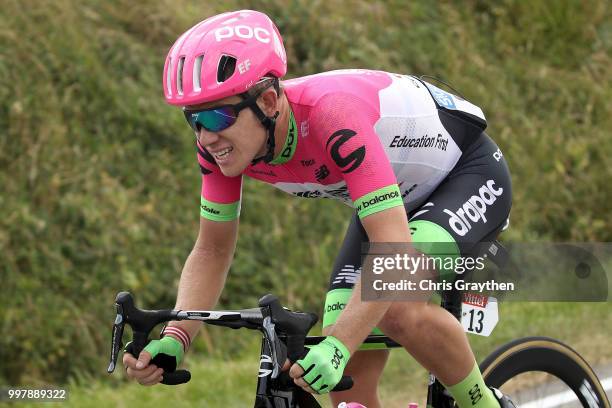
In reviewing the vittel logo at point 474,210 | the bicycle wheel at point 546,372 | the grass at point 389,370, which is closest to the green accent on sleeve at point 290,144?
the vittel logo at point 474,210

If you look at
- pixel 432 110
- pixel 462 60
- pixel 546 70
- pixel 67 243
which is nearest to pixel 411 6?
pixel 462 60

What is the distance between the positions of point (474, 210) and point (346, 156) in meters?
0.78

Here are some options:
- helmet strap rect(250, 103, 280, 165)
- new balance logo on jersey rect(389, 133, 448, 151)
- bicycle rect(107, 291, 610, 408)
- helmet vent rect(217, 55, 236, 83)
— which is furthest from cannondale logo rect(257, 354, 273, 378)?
new balance logo on jersey rect(389, 133, 448, 151)

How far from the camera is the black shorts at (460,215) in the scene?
13.2 feet

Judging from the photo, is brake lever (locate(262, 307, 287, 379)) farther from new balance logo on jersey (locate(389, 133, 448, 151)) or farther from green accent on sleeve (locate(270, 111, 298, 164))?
new balance logo on jersey (locate(389, 133, 448, 151))

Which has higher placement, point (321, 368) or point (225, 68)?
point (225, 68)

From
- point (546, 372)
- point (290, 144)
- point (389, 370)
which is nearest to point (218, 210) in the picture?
point (290, 144)

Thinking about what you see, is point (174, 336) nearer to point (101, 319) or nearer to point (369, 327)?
point (369, 327)

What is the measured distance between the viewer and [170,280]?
27.9 feet

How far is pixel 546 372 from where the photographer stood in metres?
4.53

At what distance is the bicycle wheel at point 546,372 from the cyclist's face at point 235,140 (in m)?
1.40

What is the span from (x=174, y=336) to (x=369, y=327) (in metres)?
0.79

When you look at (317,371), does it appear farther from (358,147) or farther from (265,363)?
(358,147)

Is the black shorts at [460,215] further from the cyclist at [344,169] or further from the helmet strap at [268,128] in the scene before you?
the helmet strap at [268,128]
